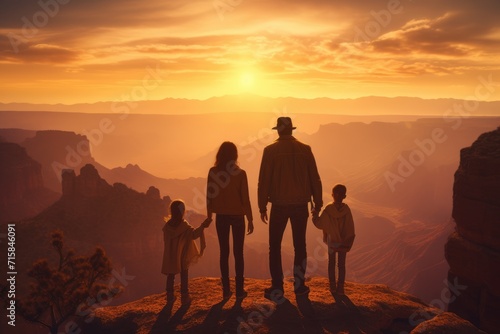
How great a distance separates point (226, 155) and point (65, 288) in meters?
5.62

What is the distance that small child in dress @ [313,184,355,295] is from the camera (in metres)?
7.96

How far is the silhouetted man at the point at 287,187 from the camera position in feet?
23.9

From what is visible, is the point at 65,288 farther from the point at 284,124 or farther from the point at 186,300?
the point at 284,124

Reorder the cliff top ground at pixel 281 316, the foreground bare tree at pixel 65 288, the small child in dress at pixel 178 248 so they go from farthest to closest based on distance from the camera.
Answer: the foreground bare tree at pixel 65 288 → the small child in dress at pixel 178 248 → the cliff top ground at pixel 281 316

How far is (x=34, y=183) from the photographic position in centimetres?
6856

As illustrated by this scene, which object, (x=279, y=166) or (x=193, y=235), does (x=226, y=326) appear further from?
(x=279, y=166)

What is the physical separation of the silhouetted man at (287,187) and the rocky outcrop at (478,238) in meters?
8.10

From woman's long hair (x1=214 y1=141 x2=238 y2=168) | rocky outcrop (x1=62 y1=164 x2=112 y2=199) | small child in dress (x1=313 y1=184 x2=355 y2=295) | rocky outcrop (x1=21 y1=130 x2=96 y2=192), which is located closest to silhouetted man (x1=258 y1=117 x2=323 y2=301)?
woman's long hair (x1=214 y1=141 x2=238 y2=168)

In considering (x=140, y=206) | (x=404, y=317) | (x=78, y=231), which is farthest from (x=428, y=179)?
(x=404, y=317)

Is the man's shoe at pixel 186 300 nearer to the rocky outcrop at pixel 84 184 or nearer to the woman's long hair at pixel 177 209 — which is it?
the woman's long hair at pixel 177 209

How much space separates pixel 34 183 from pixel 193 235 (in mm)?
71889

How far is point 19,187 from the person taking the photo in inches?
2554

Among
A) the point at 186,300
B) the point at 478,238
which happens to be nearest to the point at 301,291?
the point at 186,300

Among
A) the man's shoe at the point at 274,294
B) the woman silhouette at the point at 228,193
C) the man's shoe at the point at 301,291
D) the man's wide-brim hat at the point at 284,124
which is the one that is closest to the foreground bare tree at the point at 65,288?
the woman silhouette at the point at 228,193
